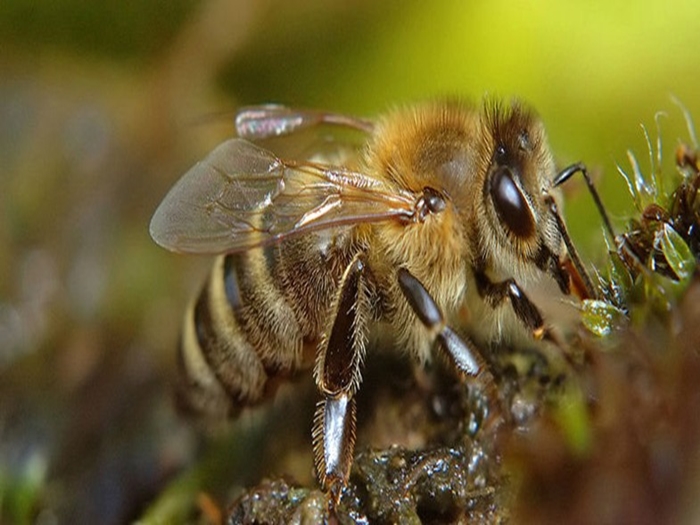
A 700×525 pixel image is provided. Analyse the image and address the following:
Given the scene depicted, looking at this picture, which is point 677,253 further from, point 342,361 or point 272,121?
point 272,121

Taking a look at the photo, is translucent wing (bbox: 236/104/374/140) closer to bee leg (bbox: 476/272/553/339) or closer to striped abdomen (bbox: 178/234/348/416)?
striped abdomen (bbox: 178/234/348/416)

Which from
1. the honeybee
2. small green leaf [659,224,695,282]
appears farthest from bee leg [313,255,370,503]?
small green leaf [659,224,695,282]

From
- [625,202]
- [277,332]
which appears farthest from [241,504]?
[625,202]

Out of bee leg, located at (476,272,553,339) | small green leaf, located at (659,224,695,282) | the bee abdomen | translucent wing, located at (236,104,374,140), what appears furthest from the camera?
translucent wing, located at (236,104,374,140)

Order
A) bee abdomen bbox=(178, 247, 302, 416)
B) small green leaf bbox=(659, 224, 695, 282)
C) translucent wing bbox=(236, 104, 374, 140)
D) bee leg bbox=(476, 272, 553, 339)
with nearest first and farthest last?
small green leaf bbox=(659, 224, 695, 282), bee leg bbox=(476, 272, 553, 339), bee abdomen bbox=(178, 247, 302, 416), translucent wing bbox=(236, 104, 374, 140)

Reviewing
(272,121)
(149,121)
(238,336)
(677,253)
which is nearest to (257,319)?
(238,336)

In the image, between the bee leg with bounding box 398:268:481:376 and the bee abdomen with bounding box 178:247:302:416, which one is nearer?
the bee leg with bounding box 398:268:481:376
